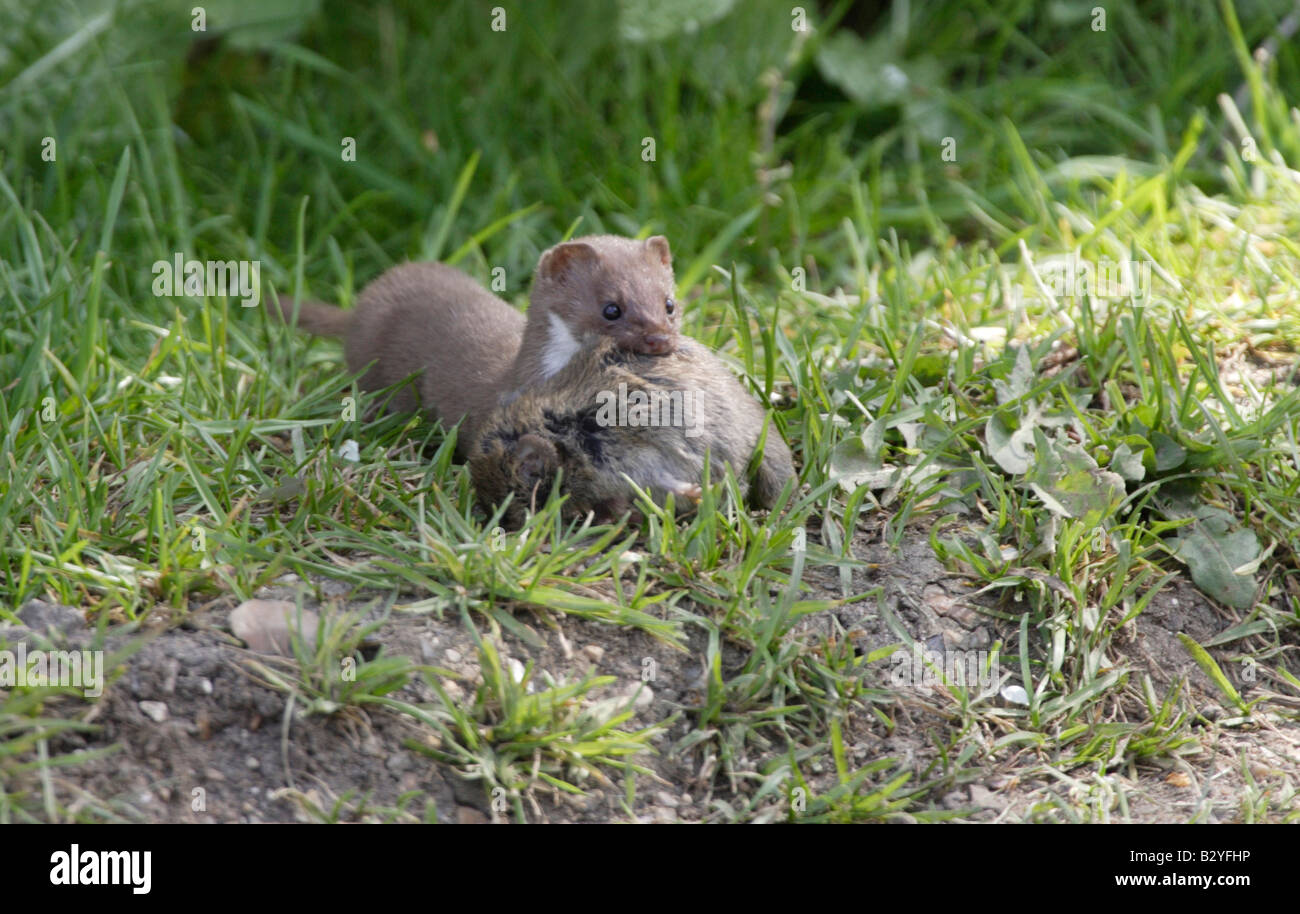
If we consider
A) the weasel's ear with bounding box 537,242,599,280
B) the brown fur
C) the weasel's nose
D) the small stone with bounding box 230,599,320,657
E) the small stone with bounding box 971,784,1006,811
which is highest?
the weasel's ear with bounding box 537,242,599,280

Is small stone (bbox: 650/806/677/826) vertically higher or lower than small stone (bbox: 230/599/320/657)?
lower

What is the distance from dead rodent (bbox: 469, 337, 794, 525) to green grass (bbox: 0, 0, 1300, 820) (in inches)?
4.7

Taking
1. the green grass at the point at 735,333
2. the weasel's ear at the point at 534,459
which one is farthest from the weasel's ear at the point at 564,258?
the weasel's ear at the point at 534,459

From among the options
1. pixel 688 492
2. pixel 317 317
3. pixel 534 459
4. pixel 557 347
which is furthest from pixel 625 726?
pixel 317 317

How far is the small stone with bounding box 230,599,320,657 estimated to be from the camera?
3.53m

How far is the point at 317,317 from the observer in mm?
5469

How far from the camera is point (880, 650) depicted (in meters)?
3.77

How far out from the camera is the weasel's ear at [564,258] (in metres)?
4.57

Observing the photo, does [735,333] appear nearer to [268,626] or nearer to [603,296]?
[603,296]

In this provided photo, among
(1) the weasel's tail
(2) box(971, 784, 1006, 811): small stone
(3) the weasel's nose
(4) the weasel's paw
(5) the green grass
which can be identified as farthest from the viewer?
(1) the weasel's tail

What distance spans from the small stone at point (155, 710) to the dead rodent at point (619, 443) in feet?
3.88

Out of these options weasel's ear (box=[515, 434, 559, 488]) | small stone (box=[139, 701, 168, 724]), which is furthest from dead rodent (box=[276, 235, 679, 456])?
small stone (box=[139, 701, 168, 724])

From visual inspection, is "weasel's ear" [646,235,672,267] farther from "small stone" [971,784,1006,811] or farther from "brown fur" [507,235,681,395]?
"small stone" [971,784,1006,811]

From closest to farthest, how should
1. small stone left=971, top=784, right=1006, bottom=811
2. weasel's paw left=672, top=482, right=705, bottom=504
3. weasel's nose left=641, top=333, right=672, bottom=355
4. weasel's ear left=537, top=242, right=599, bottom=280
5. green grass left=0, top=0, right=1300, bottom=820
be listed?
1. small stone left=971, top=784, right=1006, bottom=811
2. green grass left=0, top=0, right=1300, bottom=820
3. weasel's paw left=672, top=482, right=705, bottom=504
4. weasel's nose left=641, top=333, right=672, bottom=355
5. weasel's ear left=537, top=242, right=599, bottom=280
